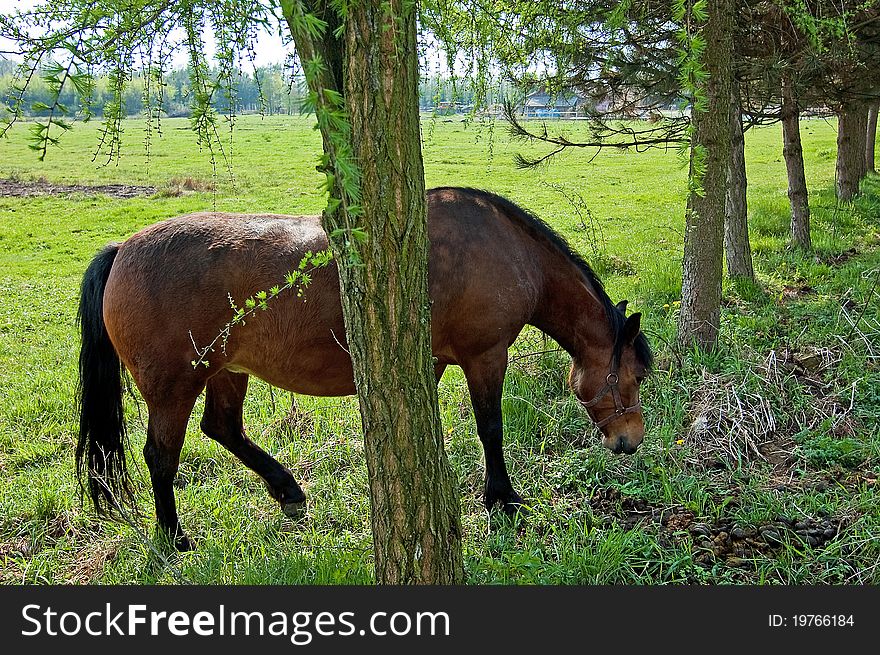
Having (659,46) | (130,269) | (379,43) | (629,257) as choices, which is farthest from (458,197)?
(629,257)

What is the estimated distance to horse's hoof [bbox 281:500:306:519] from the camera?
13.3 feet

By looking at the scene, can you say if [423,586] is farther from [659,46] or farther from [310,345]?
[659,46]

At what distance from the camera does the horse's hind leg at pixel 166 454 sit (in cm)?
367

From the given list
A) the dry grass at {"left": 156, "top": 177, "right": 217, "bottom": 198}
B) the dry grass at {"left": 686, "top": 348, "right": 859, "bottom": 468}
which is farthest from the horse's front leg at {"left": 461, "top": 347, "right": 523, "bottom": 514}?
the dry grass at {"left": 156, "top": 177, "right": 217, "bottom": 198}

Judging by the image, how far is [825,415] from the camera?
4.50m

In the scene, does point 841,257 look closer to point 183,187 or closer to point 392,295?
point 392,295

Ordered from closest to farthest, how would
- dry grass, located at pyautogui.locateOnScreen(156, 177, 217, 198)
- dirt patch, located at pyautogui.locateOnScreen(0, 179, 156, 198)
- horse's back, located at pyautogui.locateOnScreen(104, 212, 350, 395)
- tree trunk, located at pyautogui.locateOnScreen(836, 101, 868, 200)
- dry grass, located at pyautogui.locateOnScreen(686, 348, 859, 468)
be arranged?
horse's back, located at pyautogui.locateOnScreen(104, 212, 350, 395) → dry grass, located at pyautogui.locateOnScreen(686, 348, 859, 468) → tree trunk, located at pyautogui.locateOnScreen(836, 101, 868, 200) → dry grass, located at pyautogui.locateOnScreen(156, 177, 217, 198) → dirt patch, located at pyautogui.locateOnScreen(0, 179, 156, 198)

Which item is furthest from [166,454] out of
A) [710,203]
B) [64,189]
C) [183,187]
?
[64,189]

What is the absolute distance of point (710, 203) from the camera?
508 centimetres

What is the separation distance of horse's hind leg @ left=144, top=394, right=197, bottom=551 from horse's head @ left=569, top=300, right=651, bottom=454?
7.94 feet

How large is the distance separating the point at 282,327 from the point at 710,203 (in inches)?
132

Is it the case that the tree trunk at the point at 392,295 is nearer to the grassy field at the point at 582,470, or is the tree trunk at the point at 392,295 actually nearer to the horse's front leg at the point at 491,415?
the grassy field at the point at 582,470

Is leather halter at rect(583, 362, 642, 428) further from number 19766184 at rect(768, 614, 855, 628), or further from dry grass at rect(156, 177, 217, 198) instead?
dry grass at rect(156, 177, 217, 198)

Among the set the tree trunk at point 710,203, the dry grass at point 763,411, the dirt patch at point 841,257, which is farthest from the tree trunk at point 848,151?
the dry grass at point 763,411
